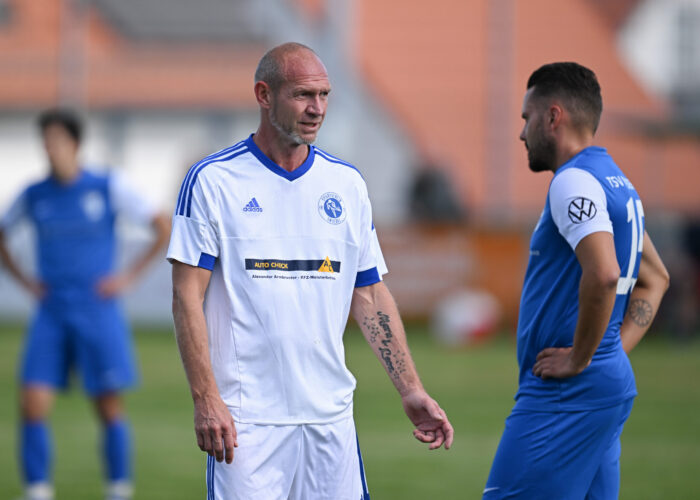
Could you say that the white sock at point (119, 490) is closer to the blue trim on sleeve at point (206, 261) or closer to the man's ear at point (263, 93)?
the blue trim on sleeve at point (206, 261)

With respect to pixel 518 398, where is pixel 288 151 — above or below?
above

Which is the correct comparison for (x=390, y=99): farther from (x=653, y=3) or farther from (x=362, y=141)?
(x=653, y=3)

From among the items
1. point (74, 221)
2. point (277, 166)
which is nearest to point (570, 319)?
point (277, 166)

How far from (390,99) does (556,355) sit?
22.3m

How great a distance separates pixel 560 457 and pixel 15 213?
4.80 meters

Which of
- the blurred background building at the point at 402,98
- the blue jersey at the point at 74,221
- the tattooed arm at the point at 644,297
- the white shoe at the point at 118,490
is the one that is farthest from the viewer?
the blurred background building at the point at 402,98

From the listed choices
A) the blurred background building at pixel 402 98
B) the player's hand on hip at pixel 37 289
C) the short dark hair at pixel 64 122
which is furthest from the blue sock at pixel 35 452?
the blurred background building at pixel 402 98

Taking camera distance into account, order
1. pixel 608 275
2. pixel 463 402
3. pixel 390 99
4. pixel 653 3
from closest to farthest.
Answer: pixel 608 275, pixel 463 402, pixel 390 99, pixel 653 3

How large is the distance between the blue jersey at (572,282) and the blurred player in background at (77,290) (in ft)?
12.2

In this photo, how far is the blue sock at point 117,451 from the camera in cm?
704

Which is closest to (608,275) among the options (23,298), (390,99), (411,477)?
(411,477)

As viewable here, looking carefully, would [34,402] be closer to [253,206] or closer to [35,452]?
[35,452]

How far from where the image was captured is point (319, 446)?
13.3 feet

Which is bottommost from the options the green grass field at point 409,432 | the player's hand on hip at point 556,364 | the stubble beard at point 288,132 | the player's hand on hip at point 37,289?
the green grass field at point 409,432
